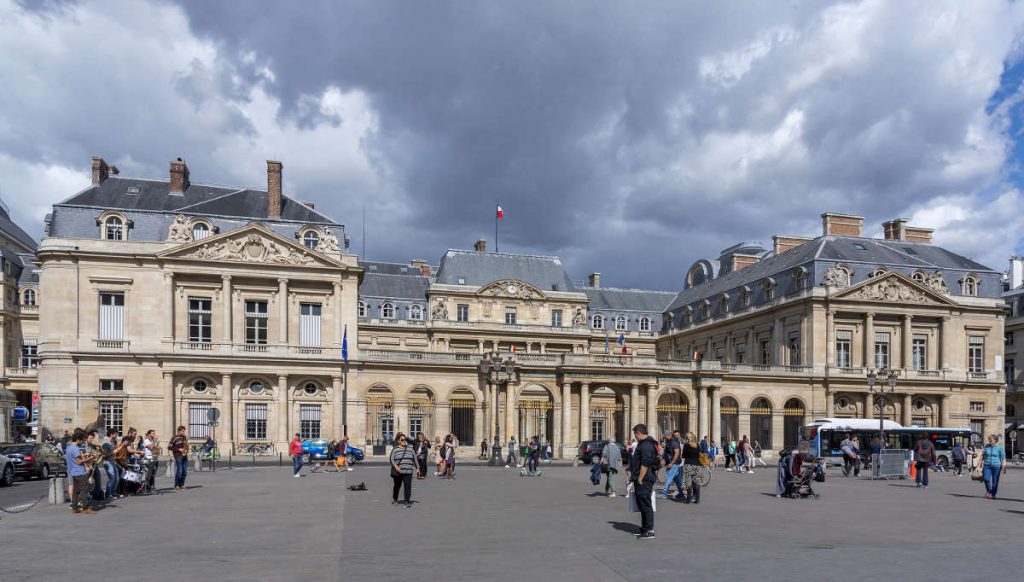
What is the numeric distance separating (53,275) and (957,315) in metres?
58.3

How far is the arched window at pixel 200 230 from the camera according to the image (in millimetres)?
48406

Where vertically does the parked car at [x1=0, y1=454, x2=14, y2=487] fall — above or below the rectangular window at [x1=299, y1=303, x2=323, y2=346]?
below

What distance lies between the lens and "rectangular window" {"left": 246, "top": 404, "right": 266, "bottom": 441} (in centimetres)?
4831

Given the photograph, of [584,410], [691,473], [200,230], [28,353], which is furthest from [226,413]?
[691,473]

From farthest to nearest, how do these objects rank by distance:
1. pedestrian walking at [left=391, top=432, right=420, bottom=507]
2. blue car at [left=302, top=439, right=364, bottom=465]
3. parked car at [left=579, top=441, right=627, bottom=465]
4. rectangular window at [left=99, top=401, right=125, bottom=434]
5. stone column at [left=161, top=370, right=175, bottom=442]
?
stone column at [left=161, top=370, right=175, bottom=442], rectangular window at [left=99, top=401, right=125, bottom=434], parked car at [left=579, top=441, right=627, bottom=465], blue car at [left=302, top=439, right=364, bottom=465], pedestrian walking at [left=391, top=432, right=420, bottom=507]

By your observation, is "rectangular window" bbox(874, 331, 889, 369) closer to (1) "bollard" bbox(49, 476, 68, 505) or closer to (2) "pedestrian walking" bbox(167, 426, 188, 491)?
(2) "pedestrian walking" bbox(167, 426, 188, 491)

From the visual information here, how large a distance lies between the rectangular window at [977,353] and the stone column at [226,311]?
166ft

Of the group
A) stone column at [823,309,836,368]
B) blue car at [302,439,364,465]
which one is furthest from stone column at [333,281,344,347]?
stone column at [823,309,836,368]

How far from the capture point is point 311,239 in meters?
50.4

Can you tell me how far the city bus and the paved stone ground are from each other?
2235cm

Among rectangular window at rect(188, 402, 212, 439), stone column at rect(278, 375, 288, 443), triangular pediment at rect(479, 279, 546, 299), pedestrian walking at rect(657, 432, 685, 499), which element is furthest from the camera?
triangular pediment at rect(479, 279, 546, 299)

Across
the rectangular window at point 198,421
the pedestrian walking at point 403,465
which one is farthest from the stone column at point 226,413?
the pedestrian walking at point 403,465

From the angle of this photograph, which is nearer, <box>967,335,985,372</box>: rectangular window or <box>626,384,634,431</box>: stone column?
<box>626,384,634,431</box>: stone column

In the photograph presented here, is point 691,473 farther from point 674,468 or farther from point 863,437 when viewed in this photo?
point 863,437
